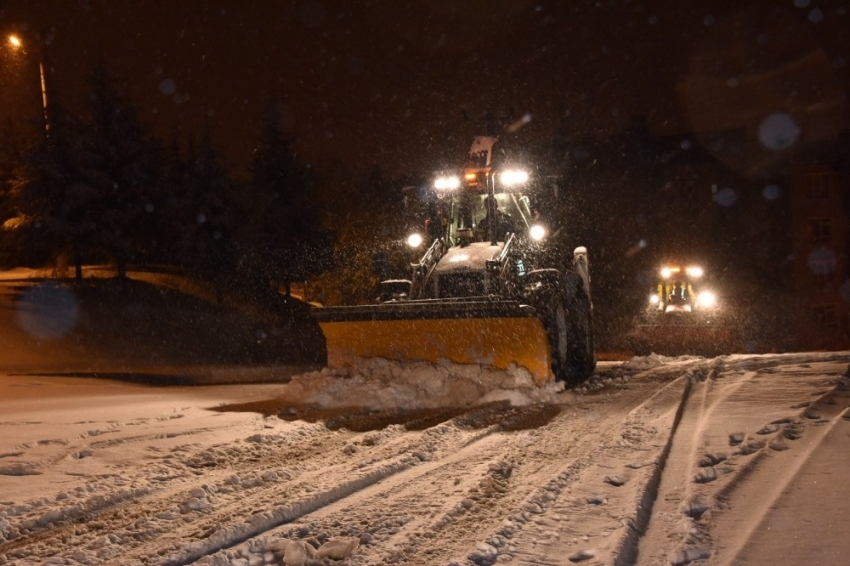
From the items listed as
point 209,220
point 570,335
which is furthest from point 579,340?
point 209,220

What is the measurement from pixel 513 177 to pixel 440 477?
6.98 metres

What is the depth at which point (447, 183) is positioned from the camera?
508 inches

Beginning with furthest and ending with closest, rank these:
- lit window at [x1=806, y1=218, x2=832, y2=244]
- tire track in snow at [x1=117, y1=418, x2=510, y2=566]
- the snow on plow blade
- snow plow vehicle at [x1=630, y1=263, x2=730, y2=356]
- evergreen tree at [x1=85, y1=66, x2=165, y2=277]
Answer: lit window at [x1=806, y1=218, x2=832, y2=244] < evergreen tree at [x1=85, y1=66, x2=165, y2=277] < snow plow vehicle at [x1=630, y1=263, x2=730, y2=356] < the snow on plow blade < tire track in snow at [x1=117, y1=418, x2=510, y2=566]

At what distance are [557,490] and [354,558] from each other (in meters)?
1.80

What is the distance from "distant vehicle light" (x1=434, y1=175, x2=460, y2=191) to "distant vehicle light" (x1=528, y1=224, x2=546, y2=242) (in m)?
1.38

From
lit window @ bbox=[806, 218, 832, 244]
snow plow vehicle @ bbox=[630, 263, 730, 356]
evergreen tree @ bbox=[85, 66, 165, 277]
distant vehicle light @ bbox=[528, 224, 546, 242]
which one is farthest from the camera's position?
lit window @ bbox=[806, 218, 832, 244]

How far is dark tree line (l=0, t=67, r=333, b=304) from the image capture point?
26859 mm

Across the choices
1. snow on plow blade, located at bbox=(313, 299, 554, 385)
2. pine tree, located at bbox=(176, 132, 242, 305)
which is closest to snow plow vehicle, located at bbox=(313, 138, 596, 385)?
snow on plow blade, located at bbox=(313, 299, 554, 385)

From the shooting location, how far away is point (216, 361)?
2030 centimetres

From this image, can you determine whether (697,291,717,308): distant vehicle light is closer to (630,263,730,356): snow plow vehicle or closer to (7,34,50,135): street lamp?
(630,263,730,356): snow plow vehicle

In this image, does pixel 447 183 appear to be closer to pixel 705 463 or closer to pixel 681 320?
pixel 705 463

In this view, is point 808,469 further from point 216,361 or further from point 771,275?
point 771,275

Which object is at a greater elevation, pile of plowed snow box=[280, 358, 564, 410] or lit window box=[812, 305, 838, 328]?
lit window box=[812, 305, 838, 328]

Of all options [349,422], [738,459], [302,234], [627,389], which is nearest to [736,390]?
[627,389]
